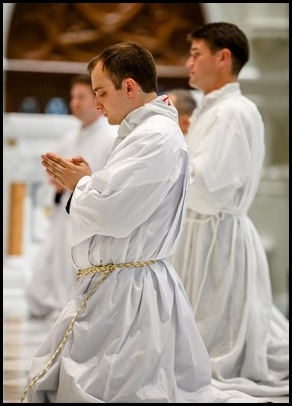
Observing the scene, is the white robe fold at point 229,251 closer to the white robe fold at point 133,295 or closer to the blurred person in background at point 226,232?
the blurred person in background at point 226,232

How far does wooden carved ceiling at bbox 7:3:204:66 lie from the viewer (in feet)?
33.7

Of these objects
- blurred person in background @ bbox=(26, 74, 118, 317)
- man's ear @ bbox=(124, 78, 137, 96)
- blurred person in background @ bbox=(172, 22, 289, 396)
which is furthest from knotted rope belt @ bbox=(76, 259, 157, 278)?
blurred person in background @ bbox=(26, 74, 118, 317)

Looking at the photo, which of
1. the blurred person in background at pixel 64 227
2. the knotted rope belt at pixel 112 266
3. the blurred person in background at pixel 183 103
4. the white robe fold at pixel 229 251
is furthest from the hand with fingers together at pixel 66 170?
the blurred person in background at pixel 64 227

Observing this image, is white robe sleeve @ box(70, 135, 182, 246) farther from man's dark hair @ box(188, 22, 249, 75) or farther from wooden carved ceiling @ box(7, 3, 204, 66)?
wooden carved ceiling @ box(7, 3, 204, 66)

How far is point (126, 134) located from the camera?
4.16 meters

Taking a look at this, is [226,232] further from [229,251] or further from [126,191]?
[126,191]

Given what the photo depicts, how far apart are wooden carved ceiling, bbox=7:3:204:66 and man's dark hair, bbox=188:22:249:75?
486 cm

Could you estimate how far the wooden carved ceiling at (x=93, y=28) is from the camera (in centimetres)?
1027

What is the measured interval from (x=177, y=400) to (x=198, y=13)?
A: 690cm

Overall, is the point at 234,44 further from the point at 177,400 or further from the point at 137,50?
the point at 177,400

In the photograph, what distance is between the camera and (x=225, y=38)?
5438 mm

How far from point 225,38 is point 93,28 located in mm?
5064

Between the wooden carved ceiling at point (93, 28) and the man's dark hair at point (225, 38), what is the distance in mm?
4864

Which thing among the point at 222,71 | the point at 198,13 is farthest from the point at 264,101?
the point at 222,71
